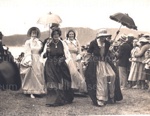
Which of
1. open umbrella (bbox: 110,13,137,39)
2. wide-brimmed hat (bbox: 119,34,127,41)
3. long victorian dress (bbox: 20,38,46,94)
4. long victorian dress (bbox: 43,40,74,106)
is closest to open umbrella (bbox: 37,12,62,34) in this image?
long victorian dress (bbox: 43,40,74,106)

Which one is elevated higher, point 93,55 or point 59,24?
point 59,24

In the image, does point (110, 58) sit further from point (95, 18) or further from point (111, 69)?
point (95, 18)

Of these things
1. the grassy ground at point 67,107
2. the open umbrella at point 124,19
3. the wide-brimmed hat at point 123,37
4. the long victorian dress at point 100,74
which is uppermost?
the open umbrella at point 124,19

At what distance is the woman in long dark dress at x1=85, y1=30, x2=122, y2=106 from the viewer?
7.05m

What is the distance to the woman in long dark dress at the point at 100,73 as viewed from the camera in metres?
7.05

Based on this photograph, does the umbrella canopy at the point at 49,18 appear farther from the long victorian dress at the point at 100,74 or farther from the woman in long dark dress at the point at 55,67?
the long victorian dress at the point at 100,74

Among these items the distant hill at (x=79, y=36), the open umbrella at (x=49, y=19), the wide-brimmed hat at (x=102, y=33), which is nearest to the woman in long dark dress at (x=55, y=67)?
the open umbrella at (x=49, y=19)

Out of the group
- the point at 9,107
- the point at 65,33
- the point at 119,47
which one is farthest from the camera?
the point at 119,47

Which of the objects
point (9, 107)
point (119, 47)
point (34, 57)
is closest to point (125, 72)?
point (119, 47)

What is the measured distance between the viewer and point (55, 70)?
7.00 metres

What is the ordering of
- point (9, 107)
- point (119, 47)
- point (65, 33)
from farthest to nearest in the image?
point (119, 47), point (65, 33), point (9, 107)

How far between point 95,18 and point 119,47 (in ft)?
3.29

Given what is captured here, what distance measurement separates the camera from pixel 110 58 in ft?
23.4

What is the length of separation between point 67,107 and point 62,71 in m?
0.52
